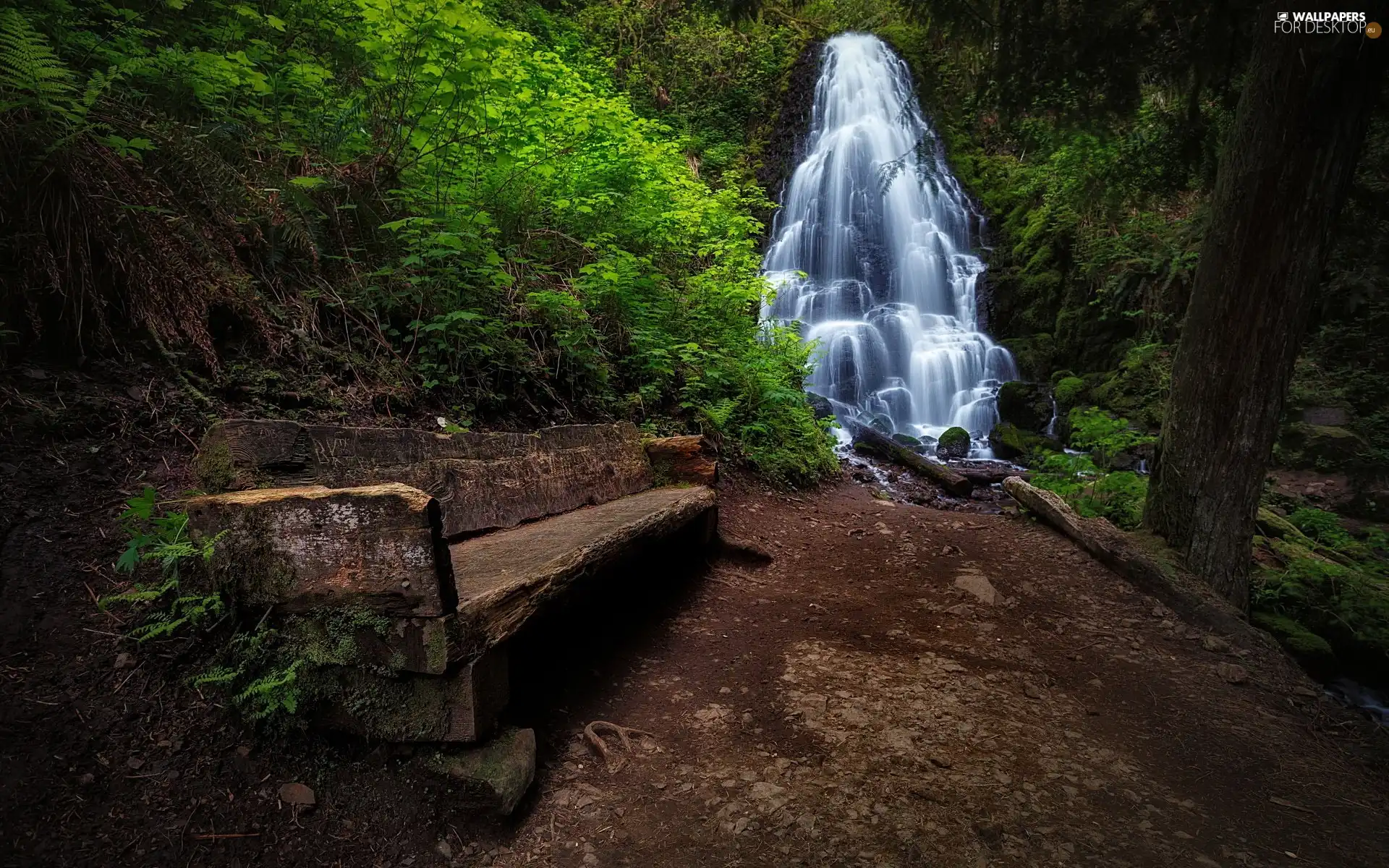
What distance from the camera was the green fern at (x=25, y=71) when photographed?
244 centimetres

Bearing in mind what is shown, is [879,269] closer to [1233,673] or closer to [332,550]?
[1233,673]

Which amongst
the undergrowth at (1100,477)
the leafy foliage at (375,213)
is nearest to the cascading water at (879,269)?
the undergrowth at (1100,477)

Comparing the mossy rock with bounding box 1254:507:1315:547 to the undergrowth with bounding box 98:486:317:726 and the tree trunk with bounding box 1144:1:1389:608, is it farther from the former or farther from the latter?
the undergrowth with bounding box 98:486:317:726

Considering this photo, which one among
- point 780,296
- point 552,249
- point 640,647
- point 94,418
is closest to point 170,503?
point 94,418

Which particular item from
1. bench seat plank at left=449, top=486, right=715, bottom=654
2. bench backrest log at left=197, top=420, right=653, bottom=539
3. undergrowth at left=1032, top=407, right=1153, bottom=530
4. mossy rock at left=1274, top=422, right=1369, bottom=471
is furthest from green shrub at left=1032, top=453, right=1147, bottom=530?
bench backrest log at left=197, top=420, right=653, bottom=539

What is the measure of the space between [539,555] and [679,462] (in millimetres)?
2507

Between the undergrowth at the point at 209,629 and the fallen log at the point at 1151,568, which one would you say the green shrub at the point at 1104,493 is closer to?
the fallen log at the point at 1151,568

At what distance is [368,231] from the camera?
4.34 m

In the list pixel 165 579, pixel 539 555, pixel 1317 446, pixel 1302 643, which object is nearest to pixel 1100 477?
pixel 1302 643

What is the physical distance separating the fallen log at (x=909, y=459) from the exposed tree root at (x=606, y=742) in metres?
7.37

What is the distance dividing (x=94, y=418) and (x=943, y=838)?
11.7ft

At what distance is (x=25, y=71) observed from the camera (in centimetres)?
248

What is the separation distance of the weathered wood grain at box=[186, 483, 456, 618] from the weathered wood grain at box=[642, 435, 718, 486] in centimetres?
312

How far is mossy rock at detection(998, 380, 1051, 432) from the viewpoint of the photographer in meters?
11.6
